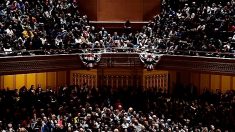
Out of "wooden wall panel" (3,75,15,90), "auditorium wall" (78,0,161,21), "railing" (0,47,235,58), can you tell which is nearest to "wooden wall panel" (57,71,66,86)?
"wooden wall panel" (3,75,15,90)

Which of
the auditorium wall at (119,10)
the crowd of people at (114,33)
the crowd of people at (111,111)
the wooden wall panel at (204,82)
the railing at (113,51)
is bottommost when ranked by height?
the crowd of people at (111,111)

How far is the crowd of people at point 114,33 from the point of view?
795 inches

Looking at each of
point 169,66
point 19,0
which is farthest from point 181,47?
point 19,0

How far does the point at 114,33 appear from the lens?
76.3 feet

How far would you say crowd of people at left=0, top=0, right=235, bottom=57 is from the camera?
20.2m

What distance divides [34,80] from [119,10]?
5.27 m

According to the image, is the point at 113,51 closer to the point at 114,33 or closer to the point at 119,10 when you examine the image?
the point at 114,33

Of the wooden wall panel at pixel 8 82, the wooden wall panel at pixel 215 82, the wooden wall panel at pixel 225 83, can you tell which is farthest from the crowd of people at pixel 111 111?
the wooden wall panel at pixel 8 82

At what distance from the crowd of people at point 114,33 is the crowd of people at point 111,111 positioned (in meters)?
1.85

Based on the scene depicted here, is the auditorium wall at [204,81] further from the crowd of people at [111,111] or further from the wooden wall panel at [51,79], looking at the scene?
the wooden wall panel at [51,79]

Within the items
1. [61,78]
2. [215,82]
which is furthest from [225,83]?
[61,78]

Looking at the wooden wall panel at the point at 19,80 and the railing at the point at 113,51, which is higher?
the railing at the point at 113,51

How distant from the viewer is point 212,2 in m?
23.3

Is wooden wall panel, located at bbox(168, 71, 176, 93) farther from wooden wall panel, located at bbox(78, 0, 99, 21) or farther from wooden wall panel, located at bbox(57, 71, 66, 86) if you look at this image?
wooden wall panel, located at bbox(57, 71, 66, 86)
